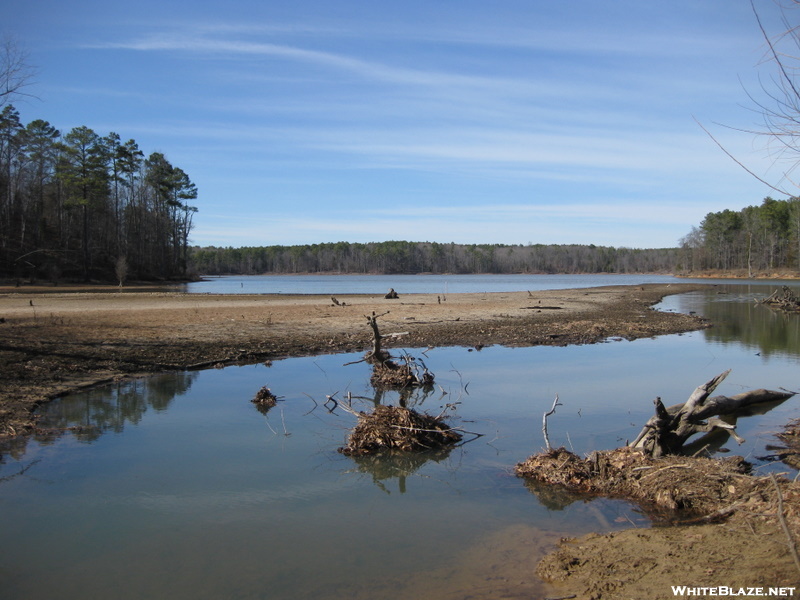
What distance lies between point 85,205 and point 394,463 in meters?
64.5

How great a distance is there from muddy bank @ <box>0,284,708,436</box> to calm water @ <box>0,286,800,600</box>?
1228 millimetres

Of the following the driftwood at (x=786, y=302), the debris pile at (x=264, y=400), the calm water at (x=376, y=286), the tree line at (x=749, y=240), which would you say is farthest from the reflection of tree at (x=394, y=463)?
the tree line at (x=749, y=240)

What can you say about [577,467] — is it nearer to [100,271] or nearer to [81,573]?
[81,573]

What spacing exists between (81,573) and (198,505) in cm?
164

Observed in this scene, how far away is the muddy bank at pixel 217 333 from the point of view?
42.9 feet

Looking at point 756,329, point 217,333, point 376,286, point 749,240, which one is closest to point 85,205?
point 376,286

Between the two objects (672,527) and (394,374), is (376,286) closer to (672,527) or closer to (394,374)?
(394,374)

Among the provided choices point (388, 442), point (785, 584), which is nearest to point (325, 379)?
point (388, 442)

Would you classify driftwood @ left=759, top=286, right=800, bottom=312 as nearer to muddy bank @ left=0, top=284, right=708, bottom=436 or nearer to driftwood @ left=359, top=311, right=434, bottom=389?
muddy bank @ left=0, top=284, right=708, bottom=436

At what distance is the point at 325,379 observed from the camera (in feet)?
47.3

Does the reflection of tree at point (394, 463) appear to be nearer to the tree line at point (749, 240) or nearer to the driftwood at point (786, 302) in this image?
the driftwood at point (786, 302)

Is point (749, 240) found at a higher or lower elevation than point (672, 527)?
higher

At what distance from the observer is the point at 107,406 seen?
11508mm

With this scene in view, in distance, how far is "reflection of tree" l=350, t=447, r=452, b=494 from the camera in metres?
7.91
